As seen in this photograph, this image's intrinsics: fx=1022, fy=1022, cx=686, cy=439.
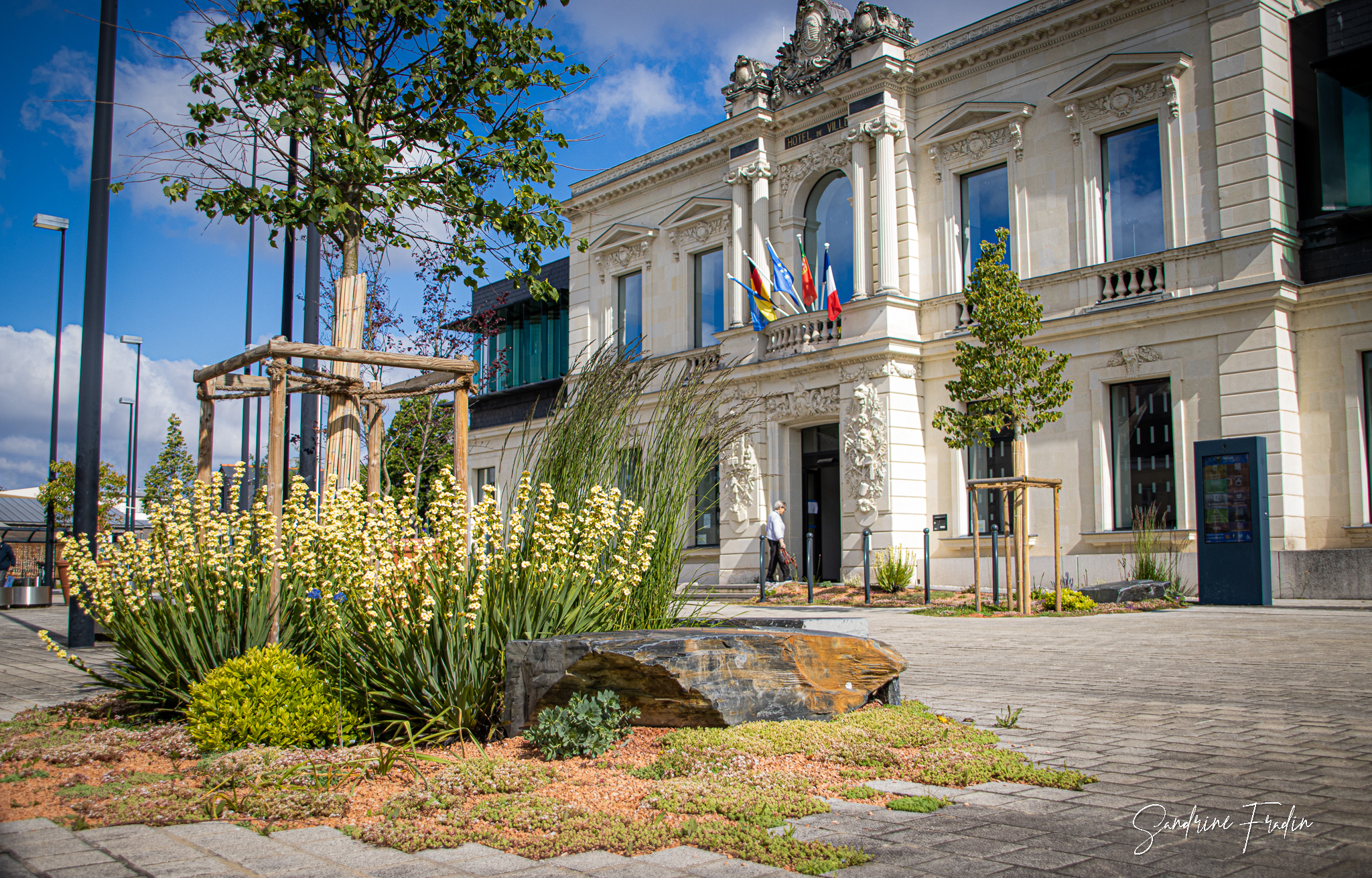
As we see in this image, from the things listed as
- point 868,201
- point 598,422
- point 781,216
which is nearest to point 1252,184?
point 868,201

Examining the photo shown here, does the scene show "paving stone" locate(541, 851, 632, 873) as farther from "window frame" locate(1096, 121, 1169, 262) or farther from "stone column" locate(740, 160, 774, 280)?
"stone column" locate(740, 160, 774, 280)

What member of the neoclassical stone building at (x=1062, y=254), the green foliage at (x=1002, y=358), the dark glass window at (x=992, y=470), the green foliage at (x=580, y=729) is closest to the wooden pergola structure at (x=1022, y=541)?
the green foliage at (x=1002, y=358)

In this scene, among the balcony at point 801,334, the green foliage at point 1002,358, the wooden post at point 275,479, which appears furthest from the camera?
the balcony at point 801,334

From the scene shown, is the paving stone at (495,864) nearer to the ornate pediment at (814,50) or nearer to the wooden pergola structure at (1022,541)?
the wooden pergola structure at (1022,541)

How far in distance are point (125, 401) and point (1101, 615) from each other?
3823cm

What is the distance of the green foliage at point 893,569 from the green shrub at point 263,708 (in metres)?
14.6

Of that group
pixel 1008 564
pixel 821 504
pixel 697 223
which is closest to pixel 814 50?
pixel 697 223

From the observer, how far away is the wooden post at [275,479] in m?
6.19

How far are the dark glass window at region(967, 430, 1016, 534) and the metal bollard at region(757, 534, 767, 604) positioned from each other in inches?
162

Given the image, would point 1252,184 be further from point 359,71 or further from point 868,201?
point 359,71

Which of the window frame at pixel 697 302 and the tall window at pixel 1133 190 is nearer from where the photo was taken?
the tall window at pixel 1133 190

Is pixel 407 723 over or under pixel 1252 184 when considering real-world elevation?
under

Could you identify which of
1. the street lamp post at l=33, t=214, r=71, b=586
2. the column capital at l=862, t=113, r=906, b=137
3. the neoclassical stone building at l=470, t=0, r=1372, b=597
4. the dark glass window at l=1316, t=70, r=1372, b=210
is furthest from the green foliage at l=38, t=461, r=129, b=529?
the dark glass window at l=1316, t=70, r=1372, b=210

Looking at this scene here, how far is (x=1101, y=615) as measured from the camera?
13.4 meters
